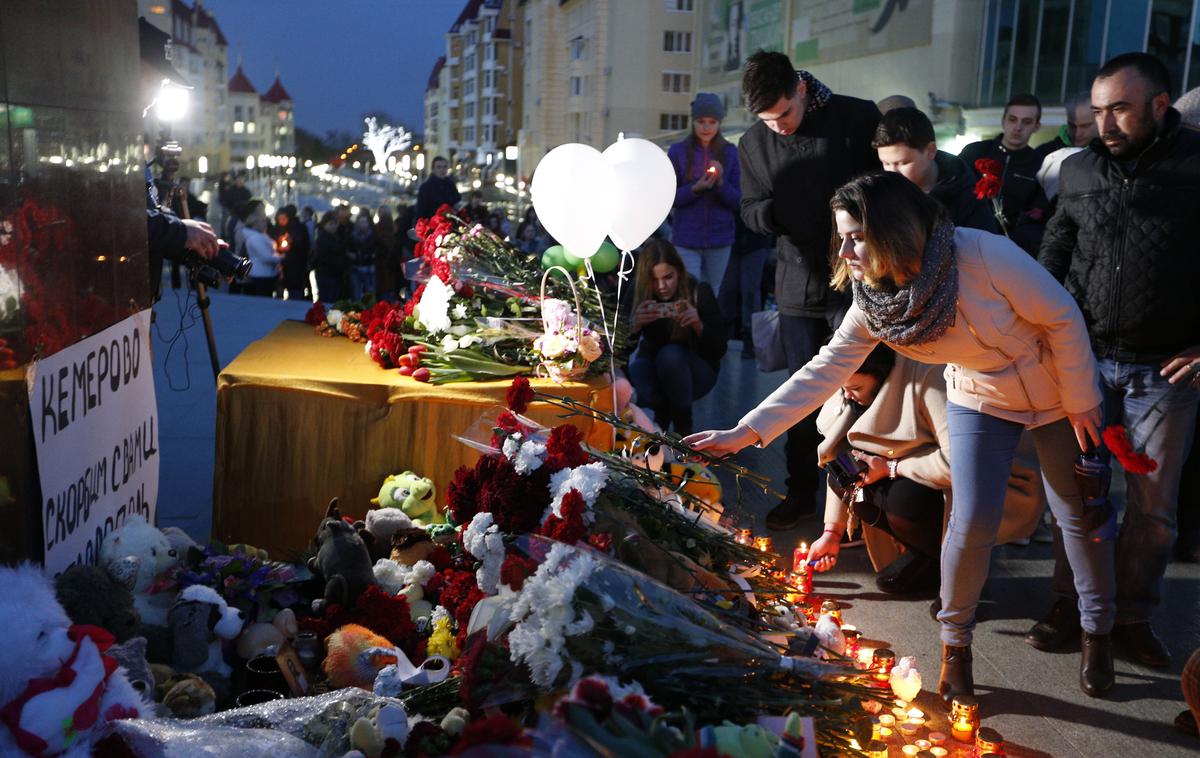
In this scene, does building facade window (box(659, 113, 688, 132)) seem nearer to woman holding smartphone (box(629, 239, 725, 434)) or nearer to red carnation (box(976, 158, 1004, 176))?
woman holding smartphone (box(629, 239, 725, 434))

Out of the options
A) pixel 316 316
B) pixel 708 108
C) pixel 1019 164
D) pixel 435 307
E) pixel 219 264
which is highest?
pixel 708 108

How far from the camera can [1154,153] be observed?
3.69 m

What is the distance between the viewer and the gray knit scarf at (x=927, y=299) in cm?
311

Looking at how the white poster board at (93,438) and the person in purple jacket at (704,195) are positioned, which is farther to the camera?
the person in purple jacket at (704,195)

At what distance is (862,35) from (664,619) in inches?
1041

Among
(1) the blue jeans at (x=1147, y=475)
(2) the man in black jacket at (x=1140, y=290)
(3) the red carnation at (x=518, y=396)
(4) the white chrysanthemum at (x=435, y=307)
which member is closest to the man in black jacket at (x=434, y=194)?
(4) the white chrysanthemum at (x=435, y=307)

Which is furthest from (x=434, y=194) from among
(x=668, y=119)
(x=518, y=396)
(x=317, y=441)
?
(x=668, y=119)

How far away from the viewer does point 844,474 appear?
4.34 meters

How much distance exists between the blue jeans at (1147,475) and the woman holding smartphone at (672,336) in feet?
8.12

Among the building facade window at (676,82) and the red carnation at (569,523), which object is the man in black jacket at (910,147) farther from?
the building facade window at (676,82)

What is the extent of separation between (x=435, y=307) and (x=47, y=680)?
321 centimetres

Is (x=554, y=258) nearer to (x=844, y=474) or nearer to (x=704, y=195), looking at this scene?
(x=844, y=474)

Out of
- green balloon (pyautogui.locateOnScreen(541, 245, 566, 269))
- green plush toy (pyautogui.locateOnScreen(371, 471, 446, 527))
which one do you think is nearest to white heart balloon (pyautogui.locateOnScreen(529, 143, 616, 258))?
green balloon (pyautogui.locateOnScreen(541, 245, 566, 269))

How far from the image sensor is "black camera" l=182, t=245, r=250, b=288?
185 inches
